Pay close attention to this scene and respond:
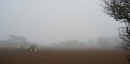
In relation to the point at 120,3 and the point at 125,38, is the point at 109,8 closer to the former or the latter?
the point at 120,3

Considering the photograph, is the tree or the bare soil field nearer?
the tree

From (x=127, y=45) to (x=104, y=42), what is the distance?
11813 centimetres

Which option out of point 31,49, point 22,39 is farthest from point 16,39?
point 31,49

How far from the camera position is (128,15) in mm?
3527

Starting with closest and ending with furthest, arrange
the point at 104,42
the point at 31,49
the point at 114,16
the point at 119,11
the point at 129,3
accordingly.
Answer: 1. the point at 129,3
2. the point at 119,11
3. the point at 114,16
4. the point at 31,49
5. the point at 104,42

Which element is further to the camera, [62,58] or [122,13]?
[62,58]

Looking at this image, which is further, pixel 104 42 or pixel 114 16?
pixel 104 42

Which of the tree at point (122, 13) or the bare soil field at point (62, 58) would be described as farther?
the bare soil field at point (62, 58)

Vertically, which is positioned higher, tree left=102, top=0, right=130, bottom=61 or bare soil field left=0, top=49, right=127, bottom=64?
tree left=102, top=0, right=130, bottom=61

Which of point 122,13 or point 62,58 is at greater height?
point 122,13

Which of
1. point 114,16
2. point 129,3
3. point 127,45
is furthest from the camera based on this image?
point 114,16

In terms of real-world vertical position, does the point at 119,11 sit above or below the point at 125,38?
above

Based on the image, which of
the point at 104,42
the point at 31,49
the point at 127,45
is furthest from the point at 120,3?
the point at 104,42

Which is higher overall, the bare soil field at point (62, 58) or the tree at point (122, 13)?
the tree at point (122, 13)
